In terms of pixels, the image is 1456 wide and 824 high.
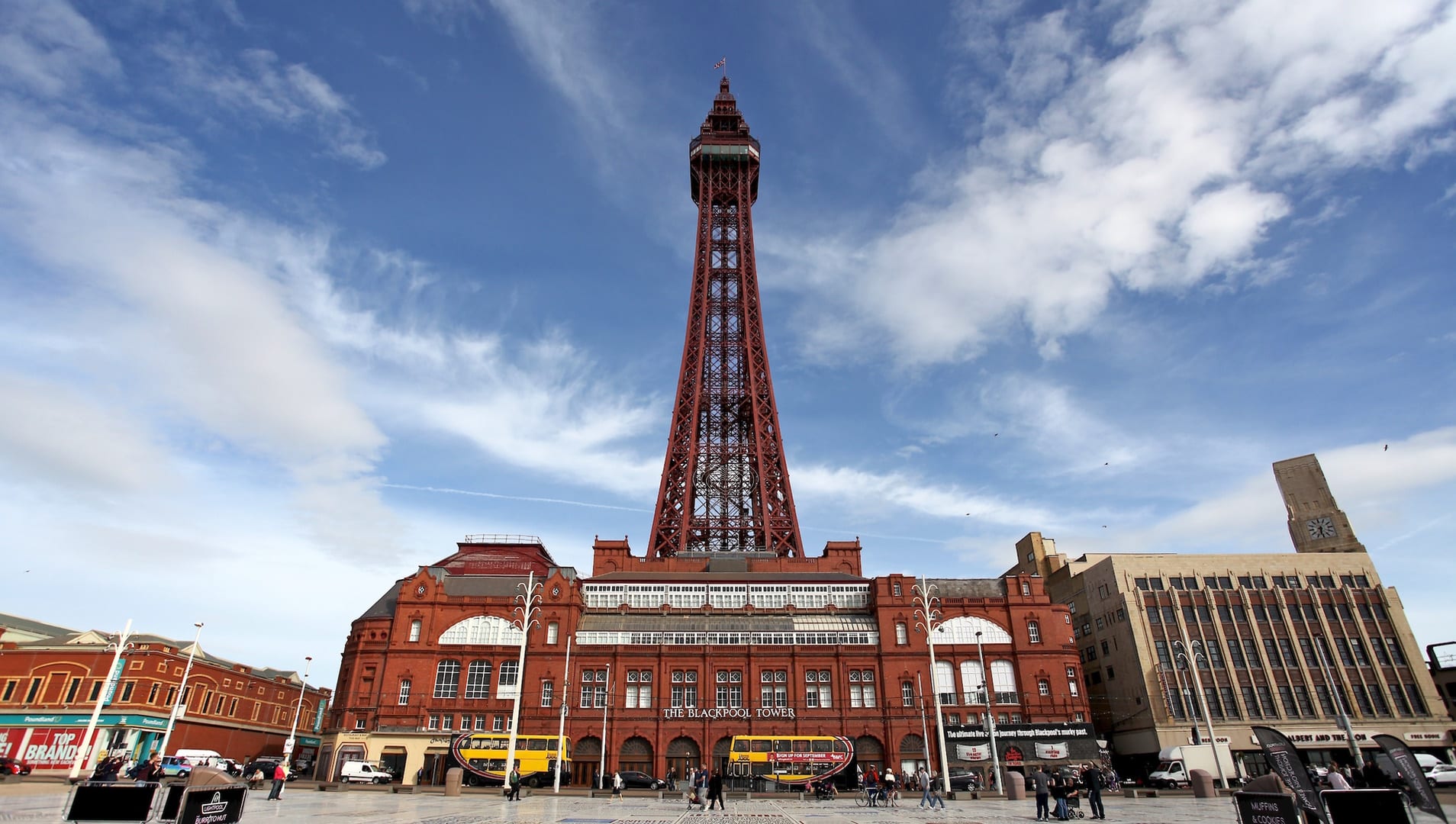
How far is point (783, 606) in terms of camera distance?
56.6 m

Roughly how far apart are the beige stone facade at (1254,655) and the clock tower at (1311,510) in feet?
24.8

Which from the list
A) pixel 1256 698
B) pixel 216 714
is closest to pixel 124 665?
pixel 216 714

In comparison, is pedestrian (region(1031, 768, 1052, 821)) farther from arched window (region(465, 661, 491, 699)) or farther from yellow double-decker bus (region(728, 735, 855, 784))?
arched window (region(465, 661, 491, 699))

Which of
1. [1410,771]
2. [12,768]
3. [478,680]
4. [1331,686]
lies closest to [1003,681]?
[1331,686]

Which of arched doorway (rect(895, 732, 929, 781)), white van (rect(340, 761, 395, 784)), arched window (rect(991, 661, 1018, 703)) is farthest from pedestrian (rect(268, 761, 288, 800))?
arched window (rect(991, 661, 1018, 703))

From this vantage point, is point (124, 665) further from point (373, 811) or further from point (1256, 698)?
point (1256, 698)

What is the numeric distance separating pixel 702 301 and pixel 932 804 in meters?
58.5

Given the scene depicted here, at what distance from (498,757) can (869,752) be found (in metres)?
22.8

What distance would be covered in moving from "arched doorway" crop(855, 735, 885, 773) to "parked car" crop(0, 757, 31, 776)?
42120mm

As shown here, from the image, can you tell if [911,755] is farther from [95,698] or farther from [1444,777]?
[95,698]

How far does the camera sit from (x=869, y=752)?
4912 cm

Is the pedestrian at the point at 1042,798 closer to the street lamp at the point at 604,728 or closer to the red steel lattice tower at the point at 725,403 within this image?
the street lamp at the point at 604,728

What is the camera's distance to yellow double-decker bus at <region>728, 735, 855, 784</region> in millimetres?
41094

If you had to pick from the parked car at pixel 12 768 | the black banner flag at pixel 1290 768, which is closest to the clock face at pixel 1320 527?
the black banner flag at pixel 1290 768
